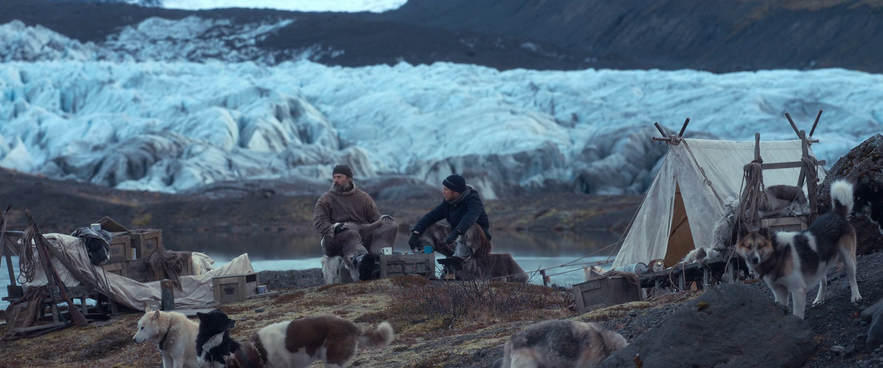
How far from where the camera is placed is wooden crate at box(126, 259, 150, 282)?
11491mm

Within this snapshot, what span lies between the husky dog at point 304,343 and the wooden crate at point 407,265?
5.24m

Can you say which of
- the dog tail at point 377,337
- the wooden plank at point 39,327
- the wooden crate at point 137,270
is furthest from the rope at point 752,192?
the wooden plank at point 39,327

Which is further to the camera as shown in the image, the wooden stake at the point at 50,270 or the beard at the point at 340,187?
the beard at the point at 340,187

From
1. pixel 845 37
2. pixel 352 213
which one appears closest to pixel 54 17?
pixel 845 37

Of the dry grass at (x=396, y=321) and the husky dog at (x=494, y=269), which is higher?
the husky dog at (x=494, y=269)

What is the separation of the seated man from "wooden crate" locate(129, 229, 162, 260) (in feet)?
7.02

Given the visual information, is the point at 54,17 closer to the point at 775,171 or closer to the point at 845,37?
the point at 845,37

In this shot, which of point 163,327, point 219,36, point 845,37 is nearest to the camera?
point 163,327

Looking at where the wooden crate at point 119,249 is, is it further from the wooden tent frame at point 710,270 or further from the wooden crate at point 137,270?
the wooden tent frame at point 710,270

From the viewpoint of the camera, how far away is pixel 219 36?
390 ft

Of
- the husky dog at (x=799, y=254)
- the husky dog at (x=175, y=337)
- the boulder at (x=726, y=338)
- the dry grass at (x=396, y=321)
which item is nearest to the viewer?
the boulder at (x=726, y=338)

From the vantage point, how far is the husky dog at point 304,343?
244 inches

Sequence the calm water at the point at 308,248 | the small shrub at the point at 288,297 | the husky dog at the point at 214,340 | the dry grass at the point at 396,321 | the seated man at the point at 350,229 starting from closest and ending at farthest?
the husky dog at the point at 214,340 < the dry grass at the point at 396,321 < the small shrub at the point at 288,297 < the seated man at the point at 350,229 < the calm water at the point at 308,248

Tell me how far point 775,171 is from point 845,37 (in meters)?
107
